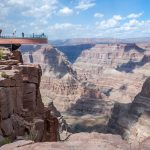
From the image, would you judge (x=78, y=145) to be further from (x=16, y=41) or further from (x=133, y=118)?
(x=133, y=118)

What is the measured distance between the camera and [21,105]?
31.0m

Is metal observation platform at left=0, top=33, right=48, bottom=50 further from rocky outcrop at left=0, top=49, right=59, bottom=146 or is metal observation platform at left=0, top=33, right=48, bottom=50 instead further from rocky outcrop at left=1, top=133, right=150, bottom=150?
rocky outcrop at left=1, top=133, right=150, bottom=150

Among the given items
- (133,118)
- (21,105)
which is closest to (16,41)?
(21,105)

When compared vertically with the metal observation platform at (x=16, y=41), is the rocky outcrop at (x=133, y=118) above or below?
below

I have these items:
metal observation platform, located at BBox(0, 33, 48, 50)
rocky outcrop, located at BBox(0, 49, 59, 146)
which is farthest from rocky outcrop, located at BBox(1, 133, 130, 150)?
metal observation platform, located at BBox(0, 33, 48, 50)

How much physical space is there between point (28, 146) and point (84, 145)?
235cm

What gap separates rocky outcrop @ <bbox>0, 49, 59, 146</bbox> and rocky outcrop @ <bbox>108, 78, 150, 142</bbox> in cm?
10899

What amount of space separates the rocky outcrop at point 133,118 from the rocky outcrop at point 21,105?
358ft

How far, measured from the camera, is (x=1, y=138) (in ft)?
80.6

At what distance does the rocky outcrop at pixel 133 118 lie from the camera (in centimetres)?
14905

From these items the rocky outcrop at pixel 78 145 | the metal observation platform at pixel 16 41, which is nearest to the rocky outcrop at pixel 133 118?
the metal observation platform at pixel 16 41

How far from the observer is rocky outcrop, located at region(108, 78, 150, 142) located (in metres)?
149

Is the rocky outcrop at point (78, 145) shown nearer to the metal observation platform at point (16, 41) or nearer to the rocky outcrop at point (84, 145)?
the rocky outcrop at point (84, 145)

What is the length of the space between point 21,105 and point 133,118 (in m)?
139
